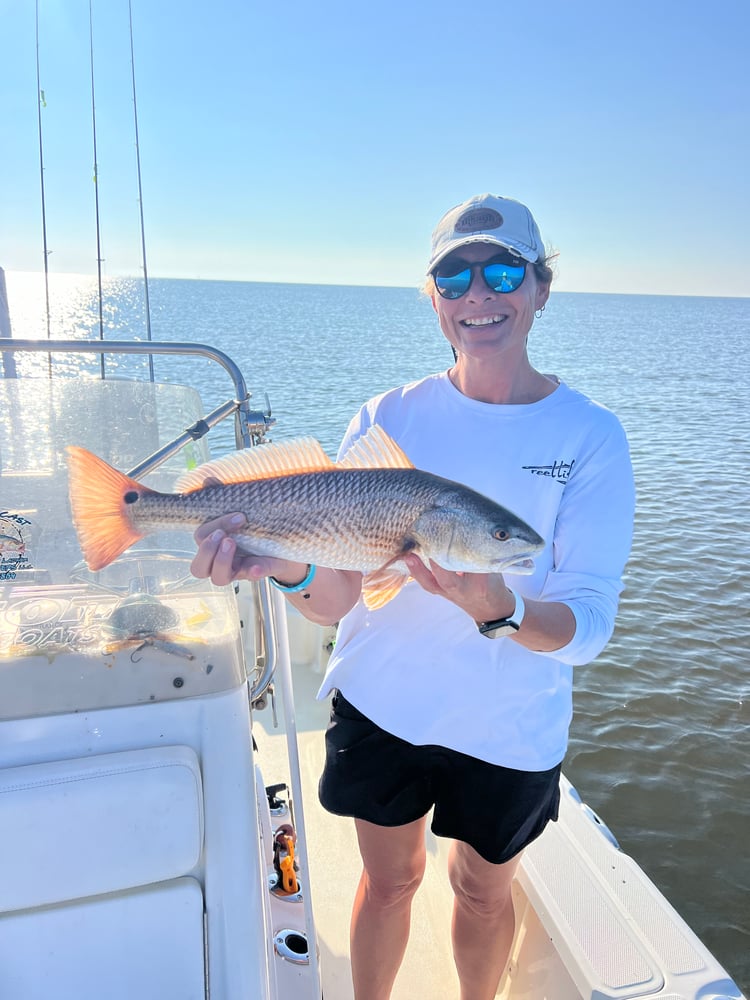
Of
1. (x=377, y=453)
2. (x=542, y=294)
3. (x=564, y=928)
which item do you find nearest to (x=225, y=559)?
(x=377, y=453)

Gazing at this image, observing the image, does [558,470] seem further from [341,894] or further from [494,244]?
[341,894]

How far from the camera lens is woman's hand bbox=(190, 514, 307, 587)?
2.10 metres

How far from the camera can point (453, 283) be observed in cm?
232

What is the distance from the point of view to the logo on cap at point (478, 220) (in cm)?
229

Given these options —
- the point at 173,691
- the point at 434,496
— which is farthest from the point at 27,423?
the point at 434,496

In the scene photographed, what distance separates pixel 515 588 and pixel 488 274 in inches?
44.9

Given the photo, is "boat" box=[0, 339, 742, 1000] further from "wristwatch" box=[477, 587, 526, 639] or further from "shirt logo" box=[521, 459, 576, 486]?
"shirt logo" box=[521, 459, 576, 486]

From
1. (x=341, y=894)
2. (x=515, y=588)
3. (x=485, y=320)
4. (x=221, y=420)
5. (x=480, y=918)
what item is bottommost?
(x=341, y=894)

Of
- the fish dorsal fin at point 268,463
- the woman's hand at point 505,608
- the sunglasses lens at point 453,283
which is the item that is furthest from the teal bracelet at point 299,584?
the sunglasses lens at point 453,283

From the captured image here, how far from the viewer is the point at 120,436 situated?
2984 millimetres

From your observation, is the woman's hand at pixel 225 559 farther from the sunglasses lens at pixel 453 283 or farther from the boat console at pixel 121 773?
the sunglasses lens at pixel 453 283

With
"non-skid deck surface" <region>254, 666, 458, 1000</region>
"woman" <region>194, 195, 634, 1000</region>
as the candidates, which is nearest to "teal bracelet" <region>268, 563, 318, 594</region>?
"woman" <region>194, 195, 634, 1000</region>

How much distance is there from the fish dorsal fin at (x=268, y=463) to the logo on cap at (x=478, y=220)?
0.95m

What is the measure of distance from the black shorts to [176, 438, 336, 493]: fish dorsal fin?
0.95 m
